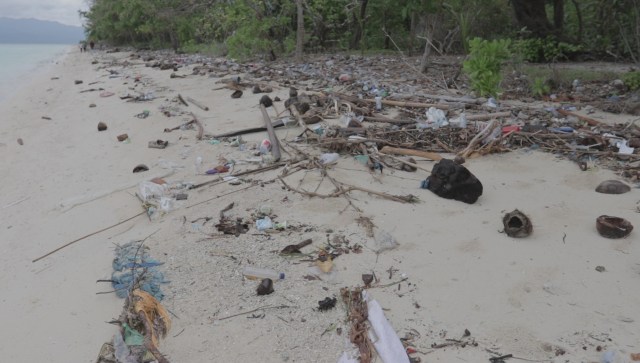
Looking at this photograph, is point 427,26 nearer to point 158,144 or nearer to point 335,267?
point 158,144

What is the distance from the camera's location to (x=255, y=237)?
9.53 ft

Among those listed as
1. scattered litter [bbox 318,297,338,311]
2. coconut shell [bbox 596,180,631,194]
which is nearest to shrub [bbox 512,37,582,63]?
coconut shell [bbox 596,180,631,194]

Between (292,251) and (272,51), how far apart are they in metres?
9.50

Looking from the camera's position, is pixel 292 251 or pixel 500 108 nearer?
pixel 292 251

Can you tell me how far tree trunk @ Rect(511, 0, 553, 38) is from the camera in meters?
9.40

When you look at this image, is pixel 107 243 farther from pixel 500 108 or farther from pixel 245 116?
pixel 500 108

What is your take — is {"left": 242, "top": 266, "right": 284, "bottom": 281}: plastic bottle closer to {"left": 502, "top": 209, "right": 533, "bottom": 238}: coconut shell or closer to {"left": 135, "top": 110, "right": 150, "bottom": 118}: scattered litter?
{"left": 502, "top": 209, "right": 533, "bottom": 238}: coconut shell

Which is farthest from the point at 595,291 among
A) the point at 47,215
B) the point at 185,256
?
the point at 47,215

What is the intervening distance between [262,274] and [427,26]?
7.84 m

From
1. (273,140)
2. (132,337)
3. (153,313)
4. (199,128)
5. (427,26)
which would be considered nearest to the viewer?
(132,337)

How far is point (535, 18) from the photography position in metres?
9.41

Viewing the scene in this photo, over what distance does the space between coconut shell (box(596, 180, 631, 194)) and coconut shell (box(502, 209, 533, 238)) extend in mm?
907

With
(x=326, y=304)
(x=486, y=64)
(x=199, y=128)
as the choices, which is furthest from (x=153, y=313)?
(x=486, y=64)

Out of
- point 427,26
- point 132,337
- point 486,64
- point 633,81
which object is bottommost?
point 132,337
